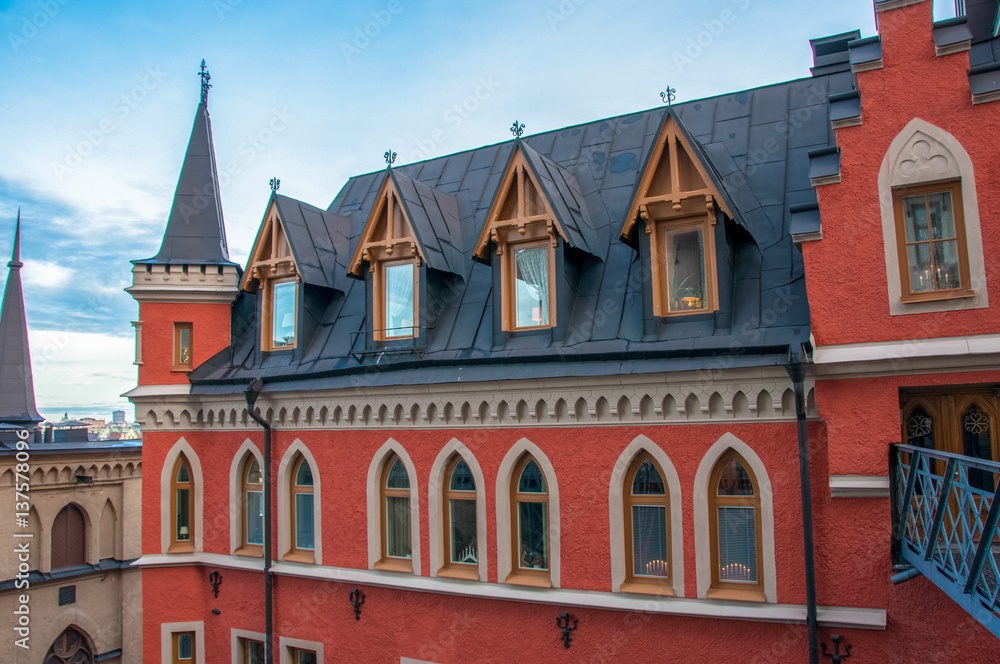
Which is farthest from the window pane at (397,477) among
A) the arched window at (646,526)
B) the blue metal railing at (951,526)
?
the blue metal railing at (951,526)

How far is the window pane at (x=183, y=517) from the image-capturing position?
1498 cm

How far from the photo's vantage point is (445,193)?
14305 millimetres

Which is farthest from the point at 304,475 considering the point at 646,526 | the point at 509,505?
the point at 646,526

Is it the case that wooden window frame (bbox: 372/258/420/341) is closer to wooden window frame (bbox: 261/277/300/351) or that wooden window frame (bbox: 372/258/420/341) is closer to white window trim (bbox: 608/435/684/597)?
wooden window frame (bbox: 261/277/300/351)

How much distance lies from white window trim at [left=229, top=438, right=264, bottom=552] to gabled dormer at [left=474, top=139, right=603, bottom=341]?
6308 mm

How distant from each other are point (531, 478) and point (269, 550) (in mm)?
5715

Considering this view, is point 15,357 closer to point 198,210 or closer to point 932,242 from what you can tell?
point 198,210

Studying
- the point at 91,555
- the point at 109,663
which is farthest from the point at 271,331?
the point at 109,663

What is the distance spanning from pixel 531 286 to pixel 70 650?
2148 centimetres

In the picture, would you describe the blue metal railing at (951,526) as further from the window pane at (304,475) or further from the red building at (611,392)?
the window pane at (304,475)

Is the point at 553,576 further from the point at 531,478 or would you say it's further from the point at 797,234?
the point at 797,234

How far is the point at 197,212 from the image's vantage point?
52.2ft

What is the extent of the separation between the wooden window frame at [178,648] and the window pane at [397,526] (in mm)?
5631

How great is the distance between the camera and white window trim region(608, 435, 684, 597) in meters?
9.76
